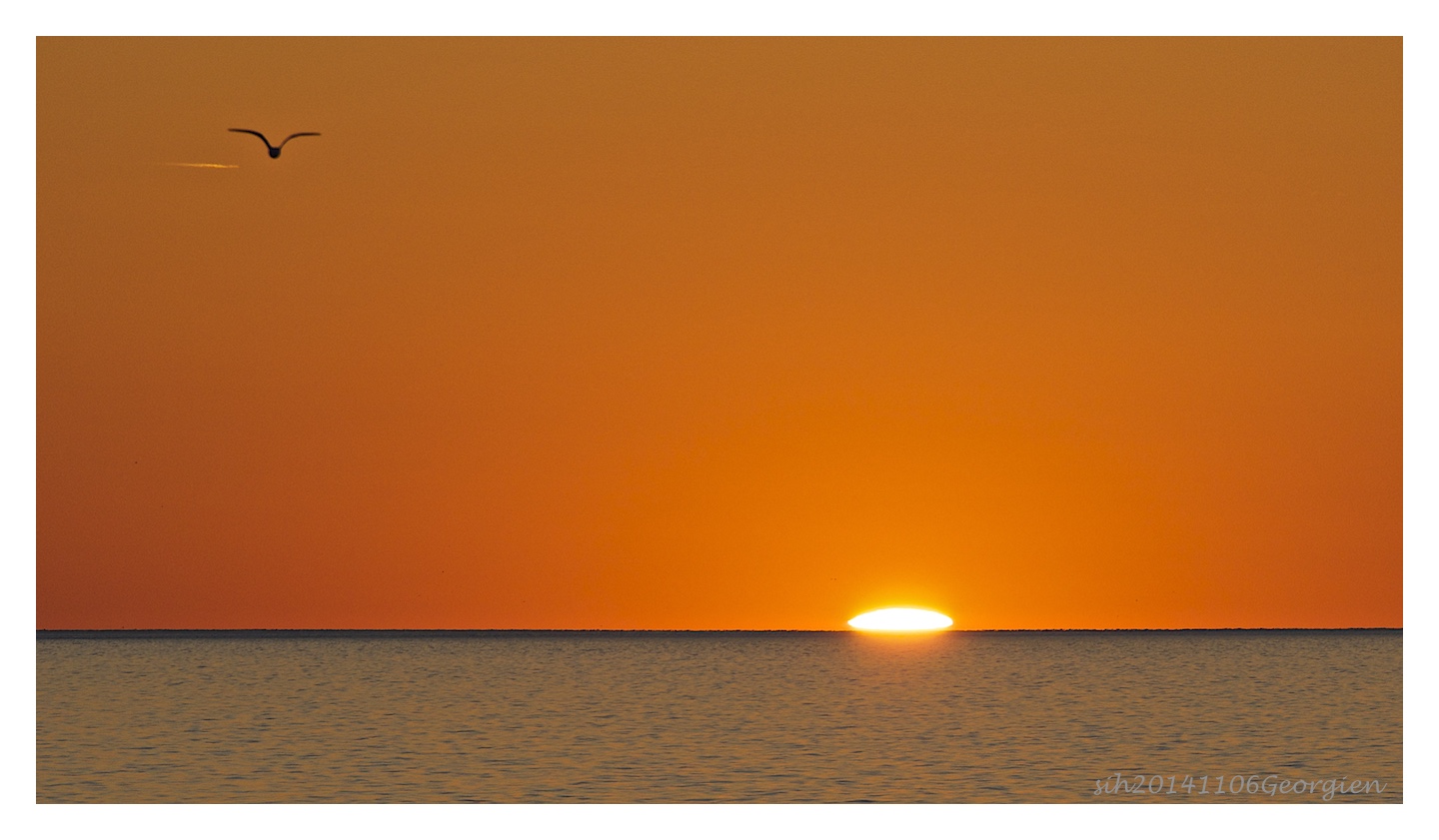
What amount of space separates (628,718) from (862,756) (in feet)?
54.2

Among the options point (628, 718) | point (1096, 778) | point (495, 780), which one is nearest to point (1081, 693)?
point (628, 718)

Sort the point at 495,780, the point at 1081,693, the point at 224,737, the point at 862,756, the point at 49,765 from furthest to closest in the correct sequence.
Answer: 1. the point at 1081,693
2. the point at 224,737
3. the point at 862,756
4. the point at 49,765
5. the point at 495,780

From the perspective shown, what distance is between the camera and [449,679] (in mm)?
98375

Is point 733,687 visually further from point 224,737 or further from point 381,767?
point 381,767

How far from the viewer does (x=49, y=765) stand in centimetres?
4400

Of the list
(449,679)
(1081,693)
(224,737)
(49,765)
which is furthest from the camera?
(449,679)

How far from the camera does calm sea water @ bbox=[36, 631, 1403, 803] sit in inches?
1574

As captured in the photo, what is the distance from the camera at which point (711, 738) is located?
53438mm

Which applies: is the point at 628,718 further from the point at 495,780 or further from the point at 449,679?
the point at 449,679

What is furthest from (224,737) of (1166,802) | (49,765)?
(1166,802)

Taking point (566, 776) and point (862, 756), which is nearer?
point (566, 776)

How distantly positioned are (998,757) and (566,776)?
40.5 ft

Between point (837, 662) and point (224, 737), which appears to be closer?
point (224, 737)

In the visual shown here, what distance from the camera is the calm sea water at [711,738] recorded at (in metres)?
40.0
